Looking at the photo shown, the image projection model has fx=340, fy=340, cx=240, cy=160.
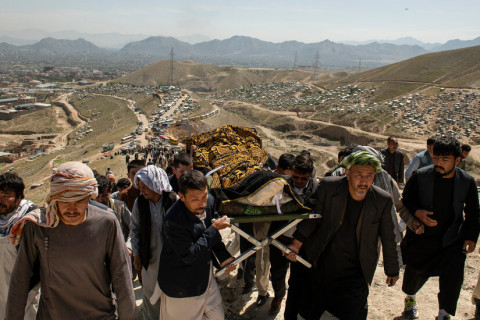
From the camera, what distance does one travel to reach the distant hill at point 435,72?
47.1 m

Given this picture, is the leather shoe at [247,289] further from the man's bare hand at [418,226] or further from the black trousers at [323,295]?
the man's bare hand at [418,226]

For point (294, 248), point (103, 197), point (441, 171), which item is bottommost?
point (294, 248)

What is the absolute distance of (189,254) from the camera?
2553 mm

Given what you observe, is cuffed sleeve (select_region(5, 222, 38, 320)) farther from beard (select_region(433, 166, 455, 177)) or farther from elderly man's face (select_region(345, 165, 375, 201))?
beard (select_region(433, 166, 455, 177))

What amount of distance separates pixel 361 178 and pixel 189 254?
1543 mm

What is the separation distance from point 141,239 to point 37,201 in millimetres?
17383

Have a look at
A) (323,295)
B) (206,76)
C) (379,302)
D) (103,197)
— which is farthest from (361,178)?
(206,76)

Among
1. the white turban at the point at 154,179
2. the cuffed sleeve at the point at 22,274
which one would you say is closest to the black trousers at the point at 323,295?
the white turban at the point at 154,179

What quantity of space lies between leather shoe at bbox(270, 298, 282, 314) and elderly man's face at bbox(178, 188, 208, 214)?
179 centimetres

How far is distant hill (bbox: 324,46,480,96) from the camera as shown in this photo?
47125mm

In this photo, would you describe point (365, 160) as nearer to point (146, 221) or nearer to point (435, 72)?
point (146, 221)

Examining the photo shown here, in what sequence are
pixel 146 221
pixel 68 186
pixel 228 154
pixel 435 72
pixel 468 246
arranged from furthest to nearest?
pixel 435 72, pixel 228 154, pixel 468 246, pixel 146 221, pixel 68 186

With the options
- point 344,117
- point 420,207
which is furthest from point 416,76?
point 420,207

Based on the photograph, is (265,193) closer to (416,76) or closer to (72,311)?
(72,311)
